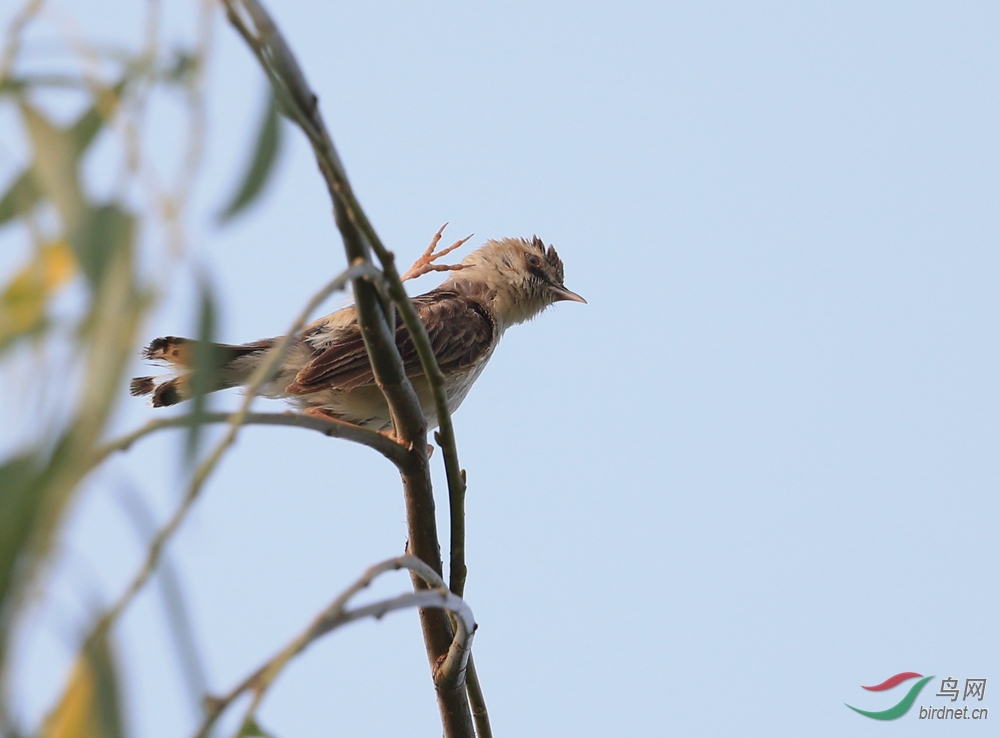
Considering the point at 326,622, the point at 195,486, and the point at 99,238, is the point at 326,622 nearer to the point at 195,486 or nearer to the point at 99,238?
the point at 195,486

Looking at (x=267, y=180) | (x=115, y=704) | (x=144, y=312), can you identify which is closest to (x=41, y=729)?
(x=115, y=704)

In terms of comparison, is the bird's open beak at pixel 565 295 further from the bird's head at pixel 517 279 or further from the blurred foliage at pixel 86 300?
the blurred foliage at pixel 86 300

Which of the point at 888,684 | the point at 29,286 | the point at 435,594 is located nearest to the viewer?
the point at 29,286

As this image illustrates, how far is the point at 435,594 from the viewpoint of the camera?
→ 185 cm

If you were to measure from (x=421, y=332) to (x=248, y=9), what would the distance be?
28.4 inches

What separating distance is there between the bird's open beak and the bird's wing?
33.0 inches

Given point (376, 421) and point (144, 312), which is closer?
point (144, 312)

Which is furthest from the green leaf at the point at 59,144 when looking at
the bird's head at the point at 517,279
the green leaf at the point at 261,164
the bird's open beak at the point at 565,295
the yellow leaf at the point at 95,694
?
the bird's open beak at the point at 565,295

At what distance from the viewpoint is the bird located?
5.65 m

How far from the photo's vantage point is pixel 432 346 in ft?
20.5

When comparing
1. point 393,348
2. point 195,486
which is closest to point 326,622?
point 195,486

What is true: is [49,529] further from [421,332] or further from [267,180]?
[421,332]

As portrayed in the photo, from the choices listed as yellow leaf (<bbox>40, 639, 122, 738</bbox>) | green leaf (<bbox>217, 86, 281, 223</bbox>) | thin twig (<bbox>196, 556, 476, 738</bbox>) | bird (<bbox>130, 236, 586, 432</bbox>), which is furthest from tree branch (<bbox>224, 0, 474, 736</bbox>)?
bird (<bbox>130, 236, 586, 432</bbox>)

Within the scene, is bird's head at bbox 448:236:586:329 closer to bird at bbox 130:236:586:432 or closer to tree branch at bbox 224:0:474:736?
bird at bbox 130:236:586:432
